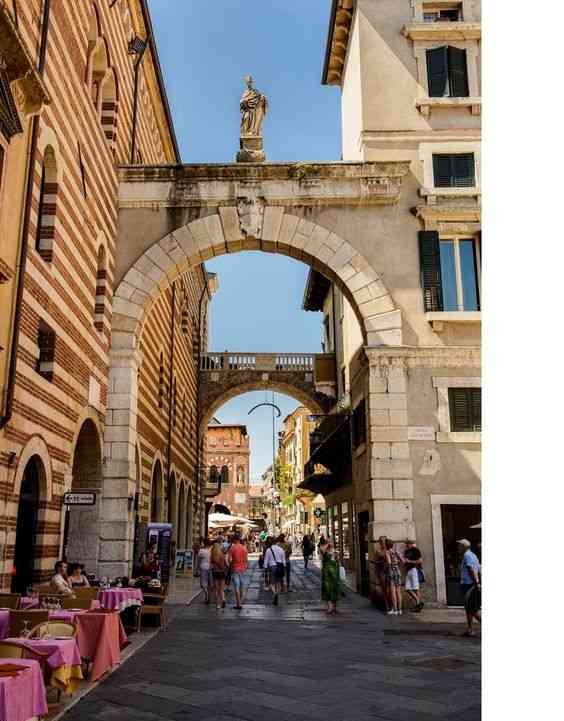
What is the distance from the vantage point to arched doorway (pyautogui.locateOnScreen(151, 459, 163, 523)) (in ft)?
71.7

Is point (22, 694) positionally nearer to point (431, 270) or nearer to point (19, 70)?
point (19, 70)

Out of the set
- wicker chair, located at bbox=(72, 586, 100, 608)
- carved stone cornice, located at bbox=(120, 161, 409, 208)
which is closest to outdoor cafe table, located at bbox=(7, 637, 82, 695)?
wicker chair, located at bbox=(72, 586, 100, 608)

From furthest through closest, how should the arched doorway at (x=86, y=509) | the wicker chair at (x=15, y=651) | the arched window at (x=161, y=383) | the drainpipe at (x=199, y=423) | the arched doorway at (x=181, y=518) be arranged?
the drainpipe at (x=199, y=423), the arched doorway at (x=181, y=518), the arched window at (x=161, y=383), the arched doorway at (x=86, y=509), the wicker chair at (x=15, y=651)

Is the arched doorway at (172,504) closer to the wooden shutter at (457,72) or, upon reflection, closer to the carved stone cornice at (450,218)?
the carved stone cornice at (450,218)

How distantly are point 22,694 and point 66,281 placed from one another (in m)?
8.56

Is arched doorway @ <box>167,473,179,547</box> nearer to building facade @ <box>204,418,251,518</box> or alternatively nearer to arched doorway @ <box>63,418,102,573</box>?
arched doorway @ <box>63,418,102,573</box>

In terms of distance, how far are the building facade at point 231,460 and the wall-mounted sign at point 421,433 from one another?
58.3 metres

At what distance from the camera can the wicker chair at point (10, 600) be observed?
8500mm

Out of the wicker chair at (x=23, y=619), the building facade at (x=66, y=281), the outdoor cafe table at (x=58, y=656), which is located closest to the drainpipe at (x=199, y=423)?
the building facade at (x=66, y=281)

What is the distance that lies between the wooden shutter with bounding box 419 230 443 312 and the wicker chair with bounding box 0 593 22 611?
11.1m

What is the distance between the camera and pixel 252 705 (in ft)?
22.6

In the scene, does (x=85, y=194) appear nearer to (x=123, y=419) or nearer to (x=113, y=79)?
(x=113, y=79)
